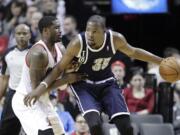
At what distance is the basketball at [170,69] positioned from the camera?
6.95 m

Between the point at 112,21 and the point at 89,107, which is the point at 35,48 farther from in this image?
the point at 112,21

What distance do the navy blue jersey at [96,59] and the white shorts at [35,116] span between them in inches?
22.4

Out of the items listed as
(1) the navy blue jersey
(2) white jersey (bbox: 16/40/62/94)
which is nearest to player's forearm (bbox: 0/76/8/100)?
(2) white jersey (bbox: 16/40/62/94)

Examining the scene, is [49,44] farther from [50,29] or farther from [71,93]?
[71,93]

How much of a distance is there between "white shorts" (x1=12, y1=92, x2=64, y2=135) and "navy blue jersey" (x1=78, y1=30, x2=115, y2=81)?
57cm

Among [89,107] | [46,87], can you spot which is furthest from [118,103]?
[46,87]

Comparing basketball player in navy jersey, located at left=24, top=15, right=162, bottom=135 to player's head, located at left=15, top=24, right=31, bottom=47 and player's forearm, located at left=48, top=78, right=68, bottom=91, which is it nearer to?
player's forearm, located at left=48, top=78, right=68, bottom=91

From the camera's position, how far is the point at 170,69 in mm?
6938

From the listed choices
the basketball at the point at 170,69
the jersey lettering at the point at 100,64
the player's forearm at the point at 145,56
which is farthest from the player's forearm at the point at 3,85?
the basketball at the point at 170,69

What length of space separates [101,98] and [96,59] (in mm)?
449

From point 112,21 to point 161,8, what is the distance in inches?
59.9

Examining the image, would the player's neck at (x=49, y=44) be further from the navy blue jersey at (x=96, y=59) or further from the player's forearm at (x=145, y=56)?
the player's forearm at (x=145, y=56)

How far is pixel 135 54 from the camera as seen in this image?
7.05 metres

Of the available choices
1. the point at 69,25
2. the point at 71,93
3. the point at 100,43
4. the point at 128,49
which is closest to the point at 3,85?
the point at 100,43
